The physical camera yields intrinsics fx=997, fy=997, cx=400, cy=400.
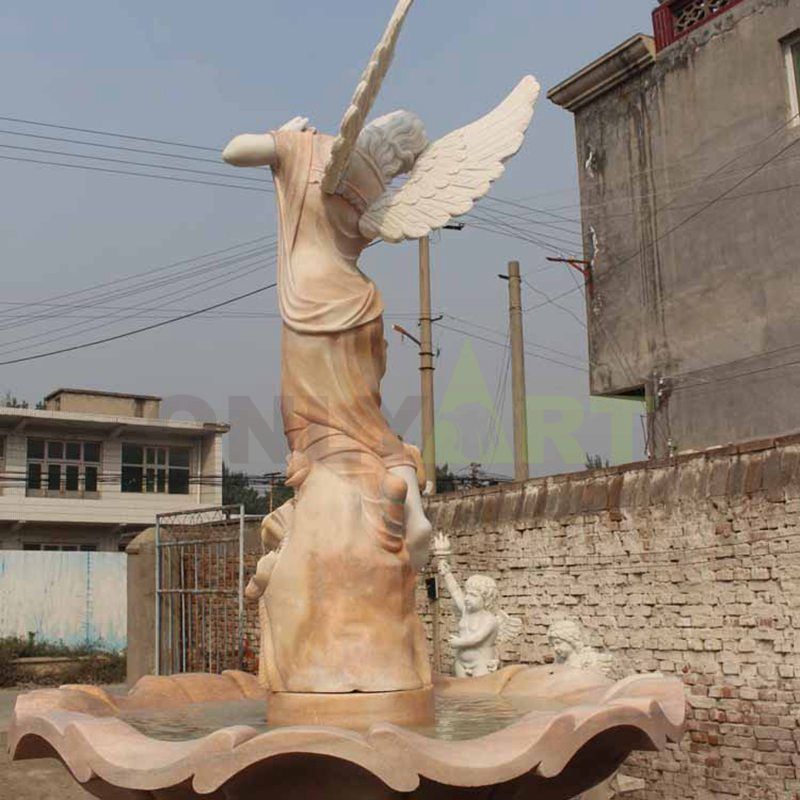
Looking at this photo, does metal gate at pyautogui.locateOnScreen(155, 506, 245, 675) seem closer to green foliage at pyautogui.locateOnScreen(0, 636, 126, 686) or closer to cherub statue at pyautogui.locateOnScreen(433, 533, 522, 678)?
green foliage at pyautogui.locateOnScreen(0, 636, 126, 686)

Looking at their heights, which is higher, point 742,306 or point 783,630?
point 742,306

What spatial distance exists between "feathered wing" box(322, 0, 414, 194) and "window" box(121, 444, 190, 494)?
62.9ft

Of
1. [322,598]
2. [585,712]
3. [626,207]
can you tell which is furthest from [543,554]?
[626,207]

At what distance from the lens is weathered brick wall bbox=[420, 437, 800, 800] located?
20.3 ft

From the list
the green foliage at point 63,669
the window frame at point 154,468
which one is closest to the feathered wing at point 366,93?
the green foliage at point 63,669

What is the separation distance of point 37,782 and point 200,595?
12.2ft

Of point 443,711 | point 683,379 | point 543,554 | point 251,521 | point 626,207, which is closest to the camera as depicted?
point 443,711

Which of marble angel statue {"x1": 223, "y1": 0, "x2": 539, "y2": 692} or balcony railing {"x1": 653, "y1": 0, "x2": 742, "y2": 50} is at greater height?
balcony railing {"x1": 653, "y1": 0, "x2": 742, "y2": 50}

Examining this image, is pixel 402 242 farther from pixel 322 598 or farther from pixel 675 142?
pixel 675 142

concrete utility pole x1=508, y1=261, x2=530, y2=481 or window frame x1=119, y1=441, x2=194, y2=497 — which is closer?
concrete utility pole x1=508, y1=261, x2=530, y2=481

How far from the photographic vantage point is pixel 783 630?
242 inches

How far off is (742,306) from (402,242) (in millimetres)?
7877

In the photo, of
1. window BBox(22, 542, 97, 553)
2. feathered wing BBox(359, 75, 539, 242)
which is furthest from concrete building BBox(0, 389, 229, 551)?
feathered wing BBox(359, 75, 539, 242)

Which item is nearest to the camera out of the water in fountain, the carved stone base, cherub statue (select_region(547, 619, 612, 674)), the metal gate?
the water in fountain
